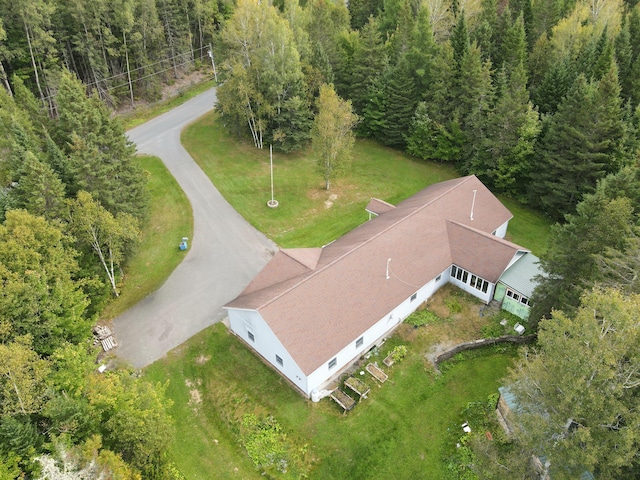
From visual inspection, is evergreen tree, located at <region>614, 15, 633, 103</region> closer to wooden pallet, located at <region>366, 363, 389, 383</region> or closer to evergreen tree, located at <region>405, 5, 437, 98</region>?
evergreen tree, located at <region>405, 5, 437, 98</region>

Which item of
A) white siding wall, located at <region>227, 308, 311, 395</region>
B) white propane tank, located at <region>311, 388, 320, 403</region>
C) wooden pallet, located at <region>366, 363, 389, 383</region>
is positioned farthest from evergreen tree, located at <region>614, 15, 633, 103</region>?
white siding wall, located at <region>227, 308, 311, 395</region>

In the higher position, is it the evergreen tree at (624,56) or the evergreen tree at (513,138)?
the evergreen tree at (624,56)

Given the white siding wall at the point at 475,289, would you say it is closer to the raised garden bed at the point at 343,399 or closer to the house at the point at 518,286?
the house at the point at 518,286

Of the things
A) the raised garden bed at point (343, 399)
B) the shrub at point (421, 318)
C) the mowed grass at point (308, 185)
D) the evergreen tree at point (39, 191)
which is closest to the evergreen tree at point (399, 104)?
the mowed grass at point (308, 185)

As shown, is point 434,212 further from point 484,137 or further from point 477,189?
point 484,137

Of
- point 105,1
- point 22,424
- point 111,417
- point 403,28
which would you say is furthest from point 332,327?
point 105,1
